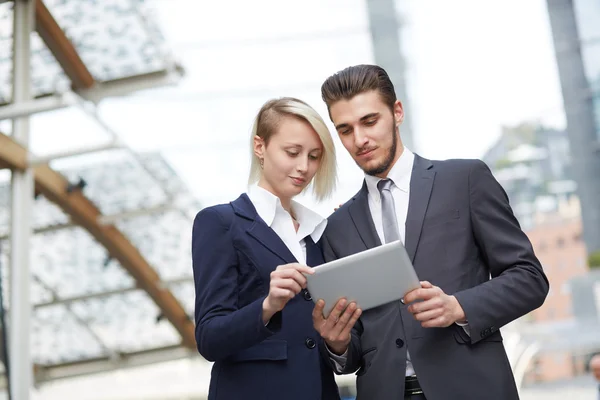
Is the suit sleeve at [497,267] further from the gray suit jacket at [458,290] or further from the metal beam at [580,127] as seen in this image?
the metal beam at [580,127]

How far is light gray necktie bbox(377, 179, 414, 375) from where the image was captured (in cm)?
227

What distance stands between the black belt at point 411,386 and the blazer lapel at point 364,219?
0.37 meters

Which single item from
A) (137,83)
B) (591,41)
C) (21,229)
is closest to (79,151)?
(21,229)

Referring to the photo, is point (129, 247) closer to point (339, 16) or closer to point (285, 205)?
point (339, 16)

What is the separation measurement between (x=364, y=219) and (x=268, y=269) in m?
0.33

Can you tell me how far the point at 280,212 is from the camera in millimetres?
2369

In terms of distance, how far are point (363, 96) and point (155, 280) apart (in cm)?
877

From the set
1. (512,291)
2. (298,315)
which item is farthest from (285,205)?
(512,291)

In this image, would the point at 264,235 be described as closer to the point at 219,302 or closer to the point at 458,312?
the point at 219,302

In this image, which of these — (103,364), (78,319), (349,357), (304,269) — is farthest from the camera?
(103,364)

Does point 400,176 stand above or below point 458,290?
above

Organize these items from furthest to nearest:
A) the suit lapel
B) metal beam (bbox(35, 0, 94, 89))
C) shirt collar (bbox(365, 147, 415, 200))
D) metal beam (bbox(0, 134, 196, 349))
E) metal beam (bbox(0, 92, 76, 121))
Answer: metal beam (bbox(0, 134, 196, 349)) < metal beam (bbox(35, 0, 94, 89)) < metal beam (bbox(0, 92, 76, 121)) < shirt collar (bbox(365, 147, 415, 200)) < the suit lapel

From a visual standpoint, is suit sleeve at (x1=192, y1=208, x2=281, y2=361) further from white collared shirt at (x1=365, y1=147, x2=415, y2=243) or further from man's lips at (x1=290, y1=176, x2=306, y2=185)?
white collared shirt at (x1=365, y1=147, x2=415, y2=243)

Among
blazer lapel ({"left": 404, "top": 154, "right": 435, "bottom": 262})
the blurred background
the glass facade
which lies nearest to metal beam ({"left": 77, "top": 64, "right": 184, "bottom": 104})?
the blurred background
